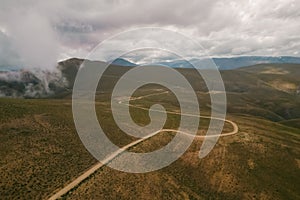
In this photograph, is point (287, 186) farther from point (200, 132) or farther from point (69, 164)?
point (69, 164)

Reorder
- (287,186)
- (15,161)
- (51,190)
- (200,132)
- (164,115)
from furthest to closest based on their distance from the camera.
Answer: (164,115) < (200,132) < (287,186) < (15,161) < (51,190)

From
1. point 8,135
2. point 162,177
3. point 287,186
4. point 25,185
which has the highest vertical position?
point 8,135

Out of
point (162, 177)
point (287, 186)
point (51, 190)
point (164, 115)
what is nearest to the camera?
point (51, 190)

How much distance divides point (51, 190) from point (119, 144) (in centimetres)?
A: 2960

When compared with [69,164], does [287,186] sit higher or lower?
lower

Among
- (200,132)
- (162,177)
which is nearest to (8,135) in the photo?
(162,177)

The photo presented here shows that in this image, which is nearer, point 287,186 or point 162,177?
point 162,177

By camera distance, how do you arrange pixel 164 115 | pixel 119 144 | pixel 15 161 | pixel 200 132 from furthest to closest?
pixel 164 115
pixel 200 132
pixel 119 144
pixel 15 161

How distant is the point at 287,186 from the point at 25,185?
6857 centimetres

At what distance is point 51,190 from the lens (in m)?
56.4

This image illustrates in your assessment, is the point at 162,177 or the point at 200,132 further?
the point at 200,132

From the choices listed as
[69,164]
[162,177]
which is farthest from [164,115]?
[69,164]

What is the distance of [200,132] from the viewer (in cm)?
10469

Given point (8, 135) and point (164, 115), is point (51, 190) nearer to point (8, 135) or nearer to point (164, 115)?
point (8, 135)
